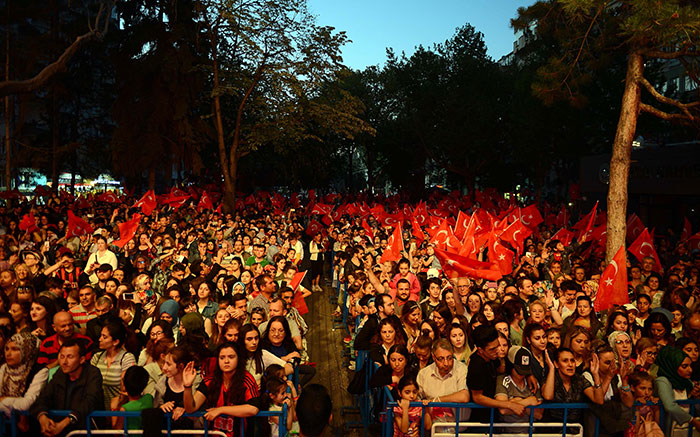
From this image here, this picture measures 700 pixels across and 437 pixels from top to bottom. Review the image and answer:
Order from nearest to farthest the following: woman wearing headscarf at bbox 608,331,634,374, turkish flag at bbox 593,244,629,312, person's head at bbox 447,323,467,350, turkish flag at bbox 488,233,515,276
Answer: woman wearing headscarf at bbox 608,331,634,374
person's head at bbox 447,323,467,350
turkish flag at bbox 593,244,629,312
turkish flag at bbox 488,233,515,276

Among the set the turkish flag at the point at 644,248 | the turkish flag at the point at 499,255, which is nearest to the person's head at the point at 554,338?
the turkish flag at the point at 499,255

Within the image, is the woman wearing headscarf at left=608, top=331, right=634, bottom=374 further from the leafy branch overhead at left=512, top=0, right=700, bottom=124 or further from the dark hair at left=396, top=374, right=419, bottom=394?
the leafy branch overhead at left=512, top=0, right=700, bottom=124

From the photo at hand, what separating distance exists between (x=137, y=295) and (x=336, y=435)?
341 centimetres

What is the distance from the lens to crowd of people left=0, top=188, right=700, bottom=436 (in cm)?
482

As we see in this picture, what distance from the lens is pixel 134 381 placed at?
188 inches

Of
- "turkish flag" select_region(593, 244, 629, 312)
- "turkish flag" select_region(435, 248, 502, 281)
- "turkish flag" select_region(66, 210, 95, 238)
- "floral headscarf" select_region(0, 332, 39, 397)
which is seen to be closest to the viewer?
"floral headscarf" select_region(0, 332, 39, 397)

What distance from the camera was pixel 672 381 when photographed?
5.60m

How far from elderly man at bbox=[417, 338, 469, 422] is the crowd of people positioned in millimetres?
12

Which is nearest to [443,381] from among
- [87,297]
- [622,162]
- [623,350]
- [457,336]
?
[457,336]

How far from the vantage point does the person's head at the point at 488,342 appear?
549cm

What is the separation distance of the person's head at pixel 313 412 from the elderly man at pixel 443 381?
113 centimetres

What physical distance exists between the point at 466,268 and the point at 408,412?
16.5ft

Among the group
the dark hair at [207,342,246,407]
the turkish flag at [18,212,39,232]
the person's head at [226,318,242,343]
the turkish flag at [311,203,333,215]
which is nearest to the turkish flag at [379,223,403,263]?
the person's head at [226,318,242,343]

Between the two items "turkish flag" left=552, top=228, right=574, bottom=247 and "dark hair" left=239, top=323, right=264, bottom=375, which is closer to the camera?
"dark hair" left=239, top=323, right=264, bottom=375
